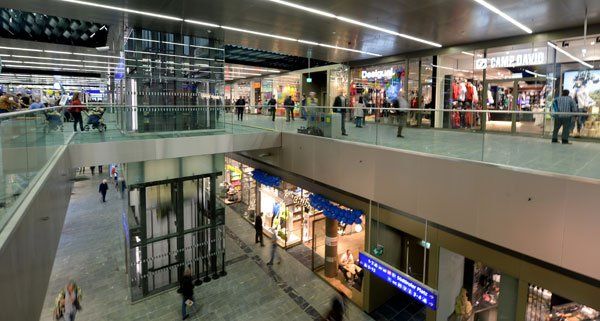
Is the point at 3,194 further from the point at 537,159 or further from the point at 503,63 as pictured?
the point at 503,63

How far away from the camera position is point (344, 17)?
30.6 feet

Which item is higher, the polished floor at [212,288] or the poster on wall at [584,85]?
the poster on wall at [584,85]

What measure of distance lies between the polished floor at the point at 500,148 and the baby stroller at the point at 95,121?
8289mm

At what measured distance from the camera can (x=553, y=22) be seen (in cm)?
941

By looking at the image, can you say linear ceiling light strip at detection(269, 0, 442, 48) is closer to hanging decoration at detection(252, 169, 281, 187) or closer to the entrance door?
hanging decoration at detection(252, 169, 281, 187)

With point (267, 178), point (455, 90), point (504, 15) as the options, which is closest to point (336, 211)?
point (267, 178)

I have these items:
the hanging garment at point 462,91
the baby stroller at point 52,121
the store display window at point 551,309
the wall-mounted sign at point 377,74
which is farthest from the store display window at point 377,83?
the baby stroller at point 52,121

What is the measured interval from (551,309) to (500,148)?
3.99 metres

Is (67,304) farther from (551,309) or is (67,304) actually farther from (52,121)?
(551,309)

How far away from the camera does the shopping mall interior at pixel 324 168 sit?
516 cm

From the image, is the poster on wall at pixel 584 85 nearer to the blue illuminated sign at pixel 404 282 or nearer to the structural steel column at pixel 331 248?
the blue illuminated sign at pixel 404 282

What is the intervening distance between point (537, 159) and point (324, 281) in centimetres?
740

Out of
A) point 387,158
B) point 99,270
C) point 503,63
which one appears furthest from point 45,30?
point 503,63

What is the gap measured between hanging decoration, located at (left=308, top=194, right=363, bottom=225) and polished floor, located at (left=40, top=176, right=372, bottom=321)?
2544 mm
